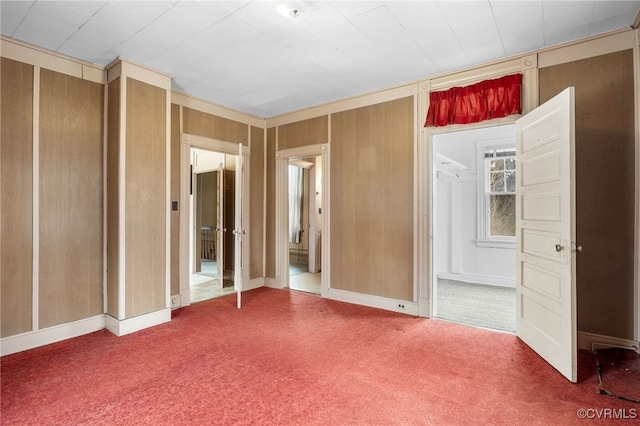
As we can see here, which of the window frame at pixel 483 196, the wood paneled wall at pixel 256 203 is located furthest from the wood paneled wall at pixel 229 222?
the window frame at pixel 483 196

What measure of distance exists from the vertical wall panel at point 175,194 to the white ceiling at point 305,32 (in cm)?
56

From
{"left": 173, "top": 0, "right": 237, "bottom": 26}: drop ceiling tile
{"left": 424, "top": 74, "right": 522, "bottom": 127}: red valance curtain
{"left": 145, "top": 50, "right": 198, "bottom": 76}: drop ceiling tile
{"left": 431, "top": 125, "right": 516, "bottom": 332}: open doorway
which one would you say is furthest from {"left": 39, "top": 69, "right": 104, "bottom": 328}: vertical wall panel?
{"left": 431, "top": 125, "right": 516, "bottom": 332}: open doorway

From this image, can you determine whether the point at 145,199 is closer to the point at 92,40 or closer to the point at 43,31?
the point at 92,40

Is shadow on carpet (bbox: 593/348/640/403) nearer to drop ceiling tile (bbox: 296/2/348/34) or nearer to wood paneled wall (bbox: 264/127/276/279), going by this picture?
drop ceiling tile (bbox: 296/2/348/34)

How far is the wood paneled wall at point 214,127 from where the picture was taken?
4.41 metres

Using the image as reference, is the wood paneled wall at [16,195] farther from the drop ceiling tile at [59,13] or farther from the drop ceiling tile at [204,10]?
the drop ceiling tile at [204,10]

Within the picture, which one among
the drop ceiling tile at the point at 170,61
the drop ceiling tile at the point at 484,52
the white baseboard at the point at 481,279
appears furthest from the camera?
the white baseboard at the point at 481,279

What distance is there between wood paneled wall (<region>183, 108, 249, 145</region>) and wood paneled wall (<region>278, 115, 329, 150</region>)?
23.4 inches

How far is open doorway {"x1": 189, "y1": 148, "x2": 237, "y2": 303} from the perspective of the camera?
17.8 ft

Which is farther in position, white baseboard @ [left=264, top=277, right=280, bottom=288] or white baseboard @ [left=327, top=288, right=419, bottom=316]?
white baseboard @ [left=264, top=277, right=280, bottom=288]

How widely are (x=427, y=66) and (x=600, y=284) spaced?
107 inches

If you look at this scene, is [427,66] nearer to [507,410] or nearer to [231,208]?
[507,410]

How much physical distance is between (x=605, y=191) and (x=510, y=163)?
3.00 m

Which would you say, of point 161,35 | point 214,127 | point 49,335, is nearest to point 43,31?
point 161,35
